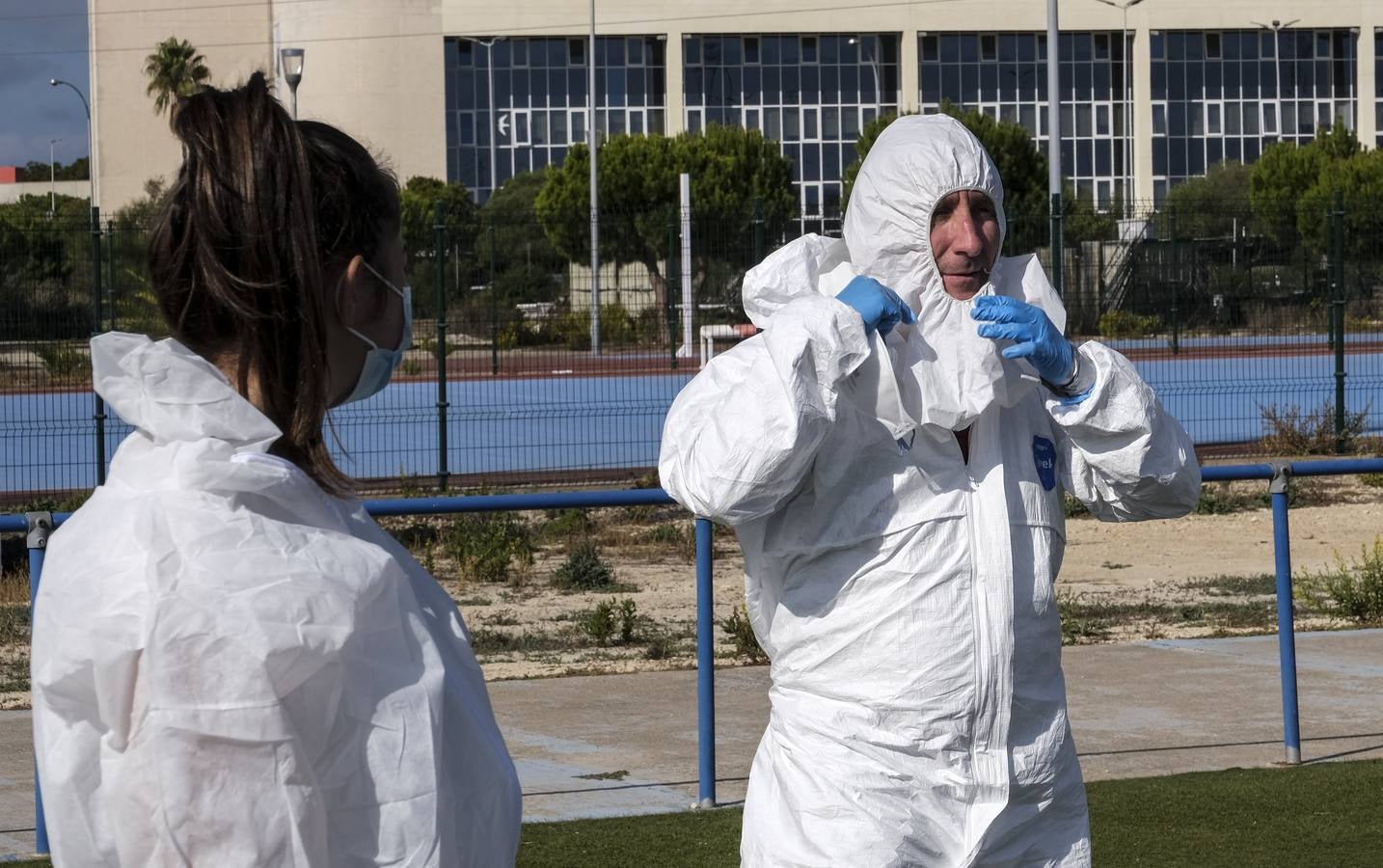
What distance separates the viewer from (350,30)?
72.6 meters

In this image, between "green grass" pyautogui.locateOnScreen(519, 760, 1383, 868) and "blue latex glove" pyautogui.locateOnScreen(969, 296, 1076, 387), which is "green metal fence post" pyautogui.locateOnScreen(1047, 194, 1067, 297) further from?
"blue latex glove" pyautogui.locateOnScreen(969, 296, 1076, 387)

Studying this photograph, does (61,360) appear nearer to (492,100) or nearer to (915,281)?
(915,281)

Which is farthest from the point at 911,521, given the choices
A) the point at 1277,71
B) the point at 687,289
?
the point at 1277,71

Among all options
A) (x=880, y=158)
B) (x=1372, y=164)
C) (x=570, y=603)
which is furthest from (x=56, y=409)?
(x=1372, y=164)

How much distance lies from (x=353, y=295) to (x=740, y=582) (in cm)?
948

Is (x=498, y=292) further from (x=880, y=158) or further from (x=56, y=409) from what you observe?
(x=880, y=158)

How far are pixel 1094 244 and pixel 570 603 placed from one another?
8.20 m

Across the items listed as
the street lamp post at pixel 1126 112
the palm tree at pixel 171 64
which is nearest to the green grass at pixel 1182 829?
the street lamp post at pixel 1126 112

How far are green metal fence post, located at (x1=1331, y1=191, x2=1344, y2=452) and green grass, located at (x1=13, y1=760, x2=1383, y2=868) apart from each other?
10.8m

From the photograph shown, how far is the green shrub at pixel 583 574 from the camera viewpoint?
11.2m

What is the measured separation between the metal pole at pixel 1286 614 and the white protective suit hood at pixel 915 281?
10.4ft

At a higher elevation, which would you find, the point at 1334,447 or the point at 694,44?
the point at 694,44

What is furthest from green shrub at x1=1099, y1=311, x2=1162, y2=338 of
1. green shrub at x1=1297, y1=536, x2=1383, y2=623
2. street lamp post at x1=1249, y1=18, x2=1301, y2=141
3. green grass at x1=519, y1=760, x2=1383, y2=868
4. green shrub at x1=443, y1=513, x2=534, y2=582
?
street lamp post at x1=1249, y1=18, x2=1301, y2=141

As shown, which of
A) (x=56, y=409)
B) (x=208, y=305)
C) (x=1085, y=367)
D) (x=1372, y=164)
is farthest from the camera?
(x=1372, y=164)
